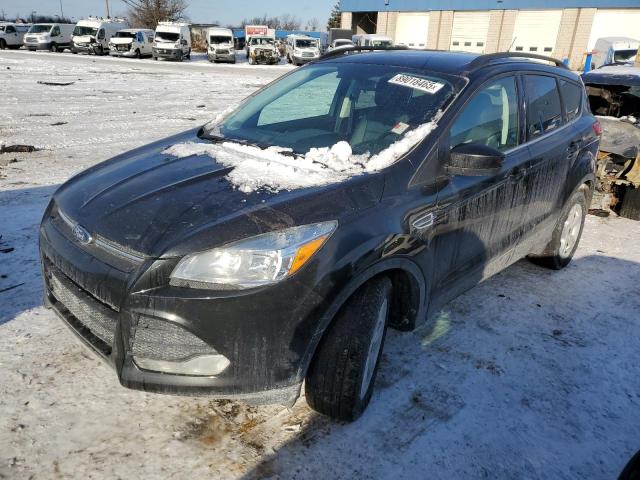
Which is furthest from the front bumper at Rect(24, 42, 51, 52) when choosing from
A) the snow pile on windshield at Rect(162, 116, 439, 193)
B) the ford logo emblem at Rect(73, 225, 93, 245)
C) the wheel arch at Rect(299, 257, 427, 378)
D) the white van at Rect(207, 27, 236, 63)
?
the wheel arch at Rect(299, 257, 427, 378)

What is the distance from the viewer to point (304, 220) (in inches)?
82.9

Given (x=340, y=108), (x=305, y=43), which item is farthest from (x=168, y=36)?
(x=340, y=108)

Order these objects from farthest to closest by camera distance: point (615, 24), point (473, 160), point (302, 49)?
point (615, 24)
point (302, 49)
point (473, 160)

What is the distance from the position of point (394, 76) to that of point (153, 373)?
7.23 ft

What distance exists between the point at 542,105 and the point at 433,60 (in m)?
1.01

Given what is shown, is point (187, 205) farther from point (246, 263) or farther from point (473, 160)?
point (473, 160)

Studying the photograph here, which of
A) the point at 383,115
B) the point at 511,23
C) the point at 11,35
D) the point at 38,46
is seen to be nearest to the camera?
the point at 383,115

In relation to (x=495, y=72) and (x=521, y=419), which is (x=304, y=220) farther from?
(x=495, y=72)

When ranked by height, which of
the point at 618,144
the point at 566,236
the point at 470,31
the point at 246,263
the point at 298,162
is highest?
the point at 470,31

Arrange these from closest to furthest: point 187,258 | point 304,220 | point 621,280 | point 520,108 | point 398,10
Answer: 1. point 187,258
2. point 304,220
3. point 520,108
4. point 621,280
5. point 398,10

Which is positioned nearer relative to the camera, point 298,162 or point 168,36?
point 298,162

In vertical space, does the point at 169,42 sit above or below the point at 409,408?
above

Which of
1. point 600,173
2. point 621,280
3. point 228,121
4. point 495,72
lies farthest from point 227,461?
point 600,173

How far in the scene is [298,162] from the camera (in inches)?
104
